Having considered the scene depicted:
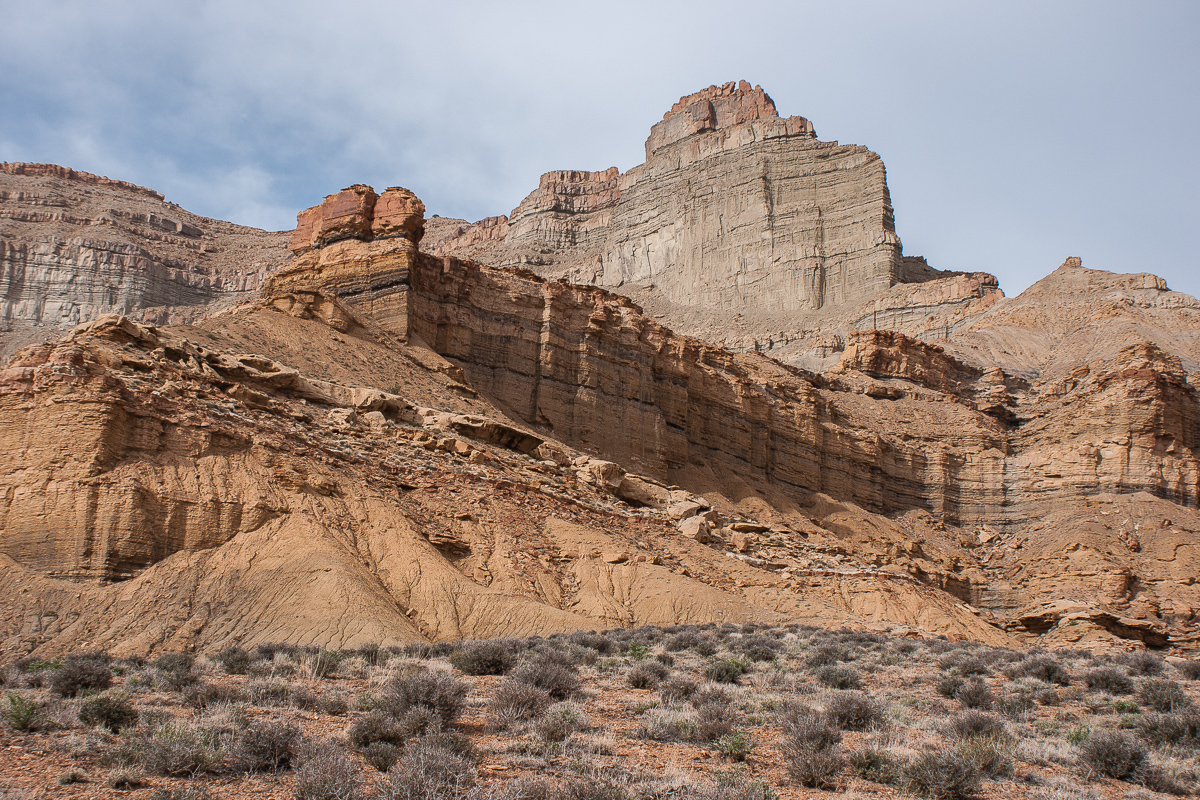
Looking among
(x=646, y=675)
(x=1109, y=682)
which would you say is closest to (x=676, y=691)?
(x=646, y=675)

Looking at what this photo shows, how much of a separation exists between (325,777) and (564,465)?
2709 centimetres

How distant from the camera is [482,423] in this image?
31906 mm

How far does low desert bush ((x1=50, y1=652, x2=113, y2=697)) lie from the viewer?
10.1 meters

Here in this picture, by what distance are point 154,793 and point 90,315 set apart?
3971 inches

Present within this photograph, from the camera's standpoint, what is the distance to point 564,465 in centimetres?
3353

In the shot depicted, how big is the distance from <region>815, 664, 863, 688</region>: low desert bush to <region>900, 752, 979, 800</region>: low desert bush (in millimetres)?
5312

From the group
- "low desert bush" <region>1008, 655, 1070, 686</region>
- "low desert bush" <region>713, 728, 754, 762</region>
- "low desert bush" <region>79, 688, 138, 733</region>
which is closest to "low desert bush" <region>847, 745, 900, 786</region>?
"low desert bush" <region>713, 728, 754, 762</region>

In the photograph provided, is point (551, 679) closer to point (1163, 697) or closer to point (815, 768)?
point (815, 768)

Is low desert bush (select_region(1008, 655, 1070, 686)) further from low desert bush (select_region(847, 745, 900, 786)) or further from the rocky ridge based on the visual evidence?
the rocky ridge

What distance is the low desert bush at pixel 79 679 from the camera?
10.1 metres

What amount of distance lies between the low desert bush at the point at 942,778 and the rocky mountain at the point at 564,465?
40.0 ft

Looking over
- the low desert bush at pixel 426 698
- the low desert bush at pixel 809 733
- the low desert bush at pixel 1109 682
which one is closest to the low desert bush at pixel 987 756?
the low desert bush at pixel 809 733

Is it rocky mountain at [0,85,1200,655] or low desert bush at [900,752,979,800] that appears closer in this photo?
low desert bush at [900,752,979,800]

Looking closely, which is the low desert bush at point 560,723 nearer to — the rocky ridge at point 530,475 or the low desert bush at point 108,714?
the low desert bush at point 108,714
